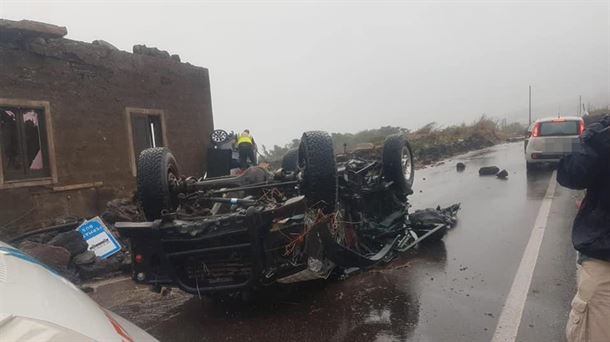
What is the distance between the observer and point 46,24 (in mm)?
8539

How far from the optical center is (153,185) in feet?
13.7

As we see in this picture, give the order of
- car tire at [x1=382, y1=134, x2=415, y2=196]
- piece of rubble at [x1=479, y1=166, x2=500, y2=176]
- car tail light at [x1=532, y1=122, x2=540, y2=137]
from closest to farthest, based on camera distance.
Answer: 1. car tire at [x1=382, y1=134, x2=415, y2=196]
2. car tail light at [x1=532, y1=122, x2=540, y2=137]
3. piece of rubble at [x1=479, y1=166, x2=500, y2=176]

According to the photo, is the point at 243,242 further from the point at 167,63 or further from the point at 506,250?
the point at 167,63

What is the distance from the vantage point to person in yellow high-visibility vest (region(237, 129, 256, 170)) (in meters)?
12.4

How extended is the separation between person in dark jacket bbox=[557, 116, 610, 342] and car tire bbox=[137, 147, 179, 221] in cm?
317

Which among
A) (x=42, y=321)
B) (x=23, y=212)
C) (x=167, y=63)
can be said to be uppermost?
(x=167, y=63)

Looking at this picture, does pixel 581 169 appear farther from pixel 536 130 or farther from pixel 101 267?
pixel 536 130

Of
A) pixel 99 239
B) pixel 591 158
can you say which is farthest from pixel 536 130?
pixel 591 158

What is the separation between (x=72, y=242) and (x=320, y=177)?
403 centimetres

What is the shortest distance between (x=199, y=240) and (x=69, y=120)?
6.77m

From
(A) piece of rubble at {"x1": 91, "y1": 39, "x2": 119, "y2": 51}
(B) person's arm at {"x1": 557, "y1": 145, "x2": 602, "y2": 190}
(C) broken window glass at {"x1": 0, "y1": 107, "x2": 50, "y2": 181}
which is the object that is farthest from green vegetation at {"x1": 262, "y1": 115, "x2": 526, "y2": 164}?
(B) person's arm at {"x1": 557, "y1": 145, "x2": 602, "y2": 190}

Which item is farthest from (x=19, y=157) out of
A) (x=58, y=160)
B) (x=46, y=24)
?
(x=46, y=24)

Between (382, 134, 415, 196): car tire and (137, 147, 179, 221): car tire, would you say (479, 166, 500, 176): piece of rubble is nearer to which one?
(382, 134, 415, 196): car tire

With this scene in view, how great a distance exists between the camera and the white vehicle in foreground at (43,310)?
1.34m
